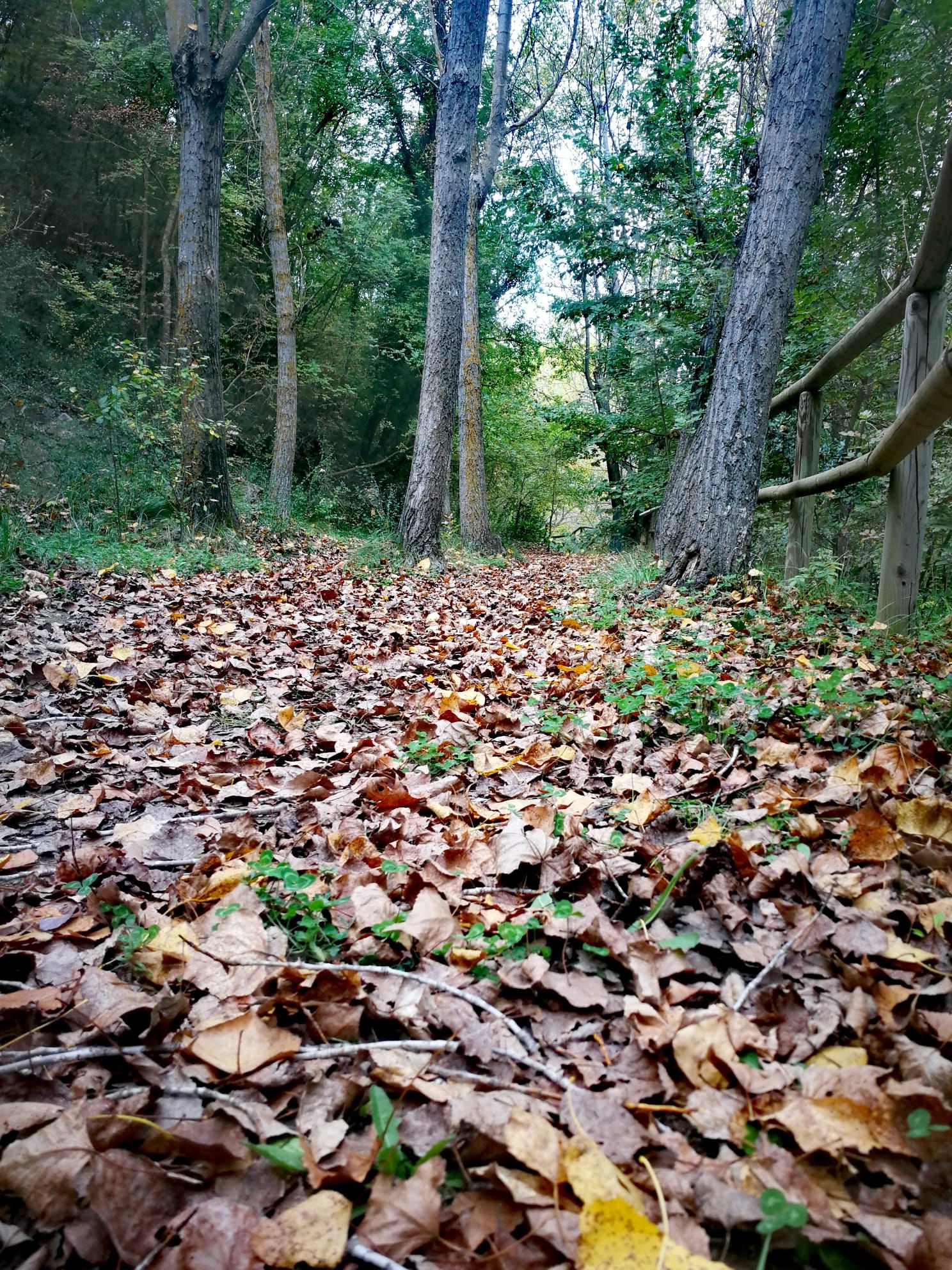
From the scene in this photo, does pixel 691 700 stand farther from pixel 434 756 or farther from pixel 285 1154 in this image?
pixel 285 1154

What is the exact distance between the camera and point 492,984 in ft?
4.10

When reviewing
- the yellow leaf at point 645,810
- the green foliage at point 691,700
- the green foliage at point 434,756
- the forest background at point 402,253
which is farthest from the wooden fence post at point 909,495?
the green foliage at point 434,756

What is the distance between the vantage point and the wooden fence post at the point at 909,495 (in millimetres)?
3256

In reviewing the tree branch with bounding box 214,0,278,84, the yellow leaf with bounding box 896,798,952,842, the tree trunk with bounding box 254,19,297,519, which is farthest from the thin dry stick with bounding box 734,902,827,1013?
the tree trunk with bounding box 254,19,297,519

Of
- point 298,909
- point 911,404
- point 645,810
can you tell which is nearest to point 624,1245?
point 298,909

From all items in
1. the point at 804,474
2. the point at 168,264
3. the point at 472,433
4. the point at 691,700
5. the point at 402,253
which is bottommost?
the point at 691,700

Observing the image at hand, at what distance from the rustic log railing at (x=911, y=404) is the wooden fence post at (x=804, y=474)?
1.64 feet

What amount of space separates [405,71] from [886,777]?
57.8ft

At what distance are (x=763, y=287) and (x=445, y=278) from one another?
3.68 m

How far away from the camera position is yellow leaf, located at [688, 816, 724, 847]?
156 centimetres

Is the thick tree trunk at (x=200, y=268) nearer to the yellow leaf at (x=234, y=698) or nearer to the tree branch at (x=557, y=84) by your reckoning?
the yellow leaf at (x=234, y=698)

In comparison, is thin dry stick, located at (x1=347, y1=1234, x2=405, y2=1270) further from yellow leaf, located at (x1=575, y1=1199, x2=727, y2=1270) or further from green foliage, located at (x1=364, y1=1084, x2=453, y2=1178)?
yellow leaf, located at (x1=575, y1=1199, x2=727, y2=1270)

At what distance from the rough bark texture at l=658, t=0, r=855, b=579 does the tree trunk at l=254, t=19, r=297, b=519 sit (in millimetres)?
6767

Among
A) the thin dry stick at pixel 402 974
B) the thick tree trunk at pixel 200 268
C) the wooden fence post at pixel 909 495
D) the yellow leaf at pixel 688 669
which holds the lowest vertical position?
the thin dry stick at pixel 402 974
